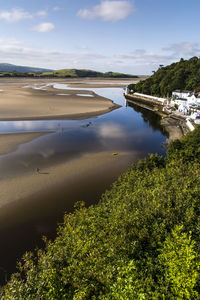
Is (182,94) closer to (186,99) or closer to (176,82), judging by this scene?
(186,99)

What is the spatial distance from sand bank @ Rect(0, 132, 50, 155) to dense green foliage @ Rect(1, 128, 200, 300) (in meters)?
29.5

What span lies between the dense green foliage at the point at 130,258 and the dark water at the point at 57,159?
23.8ft

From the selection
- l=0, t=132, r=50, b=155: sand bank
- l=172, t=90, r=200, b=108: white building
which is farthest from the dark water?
l=172, t=90, r=200, b=108: white building

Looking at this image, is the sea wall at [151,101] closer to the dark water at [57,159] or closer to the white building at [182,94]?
the white building at [182,94]

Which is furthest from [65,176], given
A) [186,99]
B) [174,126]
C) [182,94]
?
[182,94]

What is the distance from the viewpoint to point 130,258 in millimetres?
10422

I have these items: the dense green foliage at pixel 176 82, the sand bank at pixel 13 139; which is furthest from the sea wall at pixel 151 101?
the sand bank at pixel 13 139

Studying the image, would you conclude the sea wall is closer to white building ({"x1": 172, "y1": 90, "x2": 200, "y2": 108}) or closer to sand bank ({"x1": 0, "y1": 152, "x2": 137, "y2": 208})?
white building ({"x1": 172, "y1": 90, "x2": 200, "y2": 108})

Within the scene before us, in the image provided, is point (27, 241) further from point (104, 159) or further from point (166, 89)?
point (166, 89)

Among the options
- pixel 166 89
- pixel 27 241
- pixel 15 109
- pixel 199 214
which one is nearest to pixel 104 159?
pixel 27 241

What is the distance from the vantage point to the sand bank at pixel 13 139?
3819 cm

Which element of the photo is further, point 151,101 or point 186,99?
point 151,101

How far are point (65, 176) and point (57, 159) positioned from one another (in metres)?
6.63

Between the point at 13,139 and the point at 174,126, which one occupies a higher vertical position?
the point at 174,126
